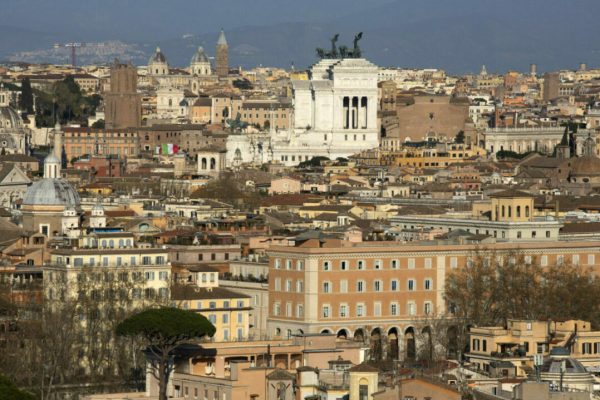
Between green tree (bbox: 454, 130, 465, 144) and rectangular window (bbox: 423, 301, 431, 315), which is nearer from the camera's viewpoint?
rectangular window (bbox: 423, 301, 431, 315)

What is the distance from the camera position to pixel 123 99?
154m

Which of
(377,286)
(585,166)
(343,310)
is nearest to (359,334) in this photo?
(343,310)

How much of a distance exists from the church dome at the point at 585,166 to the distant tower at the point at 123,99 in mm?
46102

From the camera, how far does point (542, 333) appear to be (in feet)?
160

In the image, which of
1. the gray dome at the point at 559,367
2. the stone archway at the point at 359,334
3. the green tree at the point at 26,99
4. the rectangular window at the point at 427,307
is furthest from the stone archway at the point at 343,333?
the green tree at the point at 26,99

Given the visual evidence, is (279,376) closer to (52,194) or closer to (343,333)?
(343,333)

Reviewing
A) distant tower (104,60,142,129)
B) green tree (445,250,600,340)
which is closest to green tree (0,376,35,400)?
green tree (445,250,600,340)

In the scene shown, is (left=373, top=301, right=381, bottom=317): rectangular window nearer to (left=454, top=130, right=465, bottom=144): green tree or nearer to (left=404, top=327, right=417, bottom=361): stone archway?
(left=404, top=327, right=417, bottom=361): stone archway

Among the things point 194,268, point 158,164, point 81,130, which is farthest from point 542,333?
point 81,130

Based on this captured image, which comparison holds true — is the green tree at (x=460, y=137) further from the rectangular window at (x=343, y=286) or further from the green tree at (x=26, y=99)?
the rectangular window at (x=343, y=286)

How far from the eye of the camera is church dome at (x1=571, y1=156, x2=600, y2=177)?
357ft

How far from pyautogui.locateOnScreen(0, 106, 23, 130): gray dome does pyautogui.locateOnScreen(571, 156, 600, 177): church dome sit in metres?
38.5

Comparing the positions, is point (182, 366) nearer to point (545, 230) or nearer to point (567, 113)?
point (545, 230)

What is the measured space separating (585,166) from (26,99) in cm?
6496
